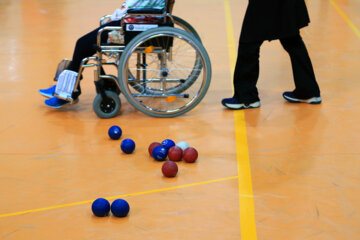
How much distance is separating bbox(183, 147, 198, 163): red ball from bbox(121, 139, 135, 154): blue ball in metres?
0.40

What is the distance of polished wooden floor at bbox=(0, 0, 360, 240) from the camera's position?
2.81 meters

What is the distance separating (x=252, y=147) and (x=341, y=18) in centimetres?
502

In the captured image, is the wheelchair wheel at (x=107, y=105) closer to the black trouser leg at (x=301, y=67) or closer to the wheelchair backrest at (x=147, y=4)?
the wheelchair backrest at (x=147, y=4)

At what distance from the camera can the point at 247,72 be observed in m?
4.46

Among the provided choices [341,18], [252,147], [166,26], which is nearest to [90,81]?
[166,26]

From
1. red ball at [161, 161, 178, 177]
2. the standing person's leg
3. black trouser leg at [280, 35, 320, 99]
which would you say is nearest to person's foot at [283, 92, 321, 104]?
black trouser leg at [280, 35, 320, 99]

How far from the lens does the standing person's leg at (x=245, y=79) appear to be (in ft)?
14.4

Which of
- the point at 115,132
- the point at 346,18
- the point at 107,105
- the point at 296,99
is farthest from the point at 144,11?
the point at 346,18

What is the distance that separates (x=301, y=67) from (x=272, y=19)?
548 millimetres

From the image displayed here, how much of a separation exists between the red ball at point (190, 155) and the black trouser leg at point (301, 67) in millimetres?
1526

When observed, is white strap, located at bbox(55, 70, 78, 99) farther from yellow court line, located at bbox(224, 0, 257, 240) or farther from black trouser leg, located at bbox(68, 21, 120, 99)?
yellow court line, located at bbox(224, 0, 257, 240)

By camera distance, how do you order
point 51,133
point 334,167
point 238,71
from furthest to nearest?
point 238,71 < point 51,133 < point 334,167

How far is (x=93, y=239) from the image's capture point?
2.69 metres

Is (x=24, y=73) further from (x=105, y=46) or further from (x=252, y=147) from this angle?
(x=252, y=147)
